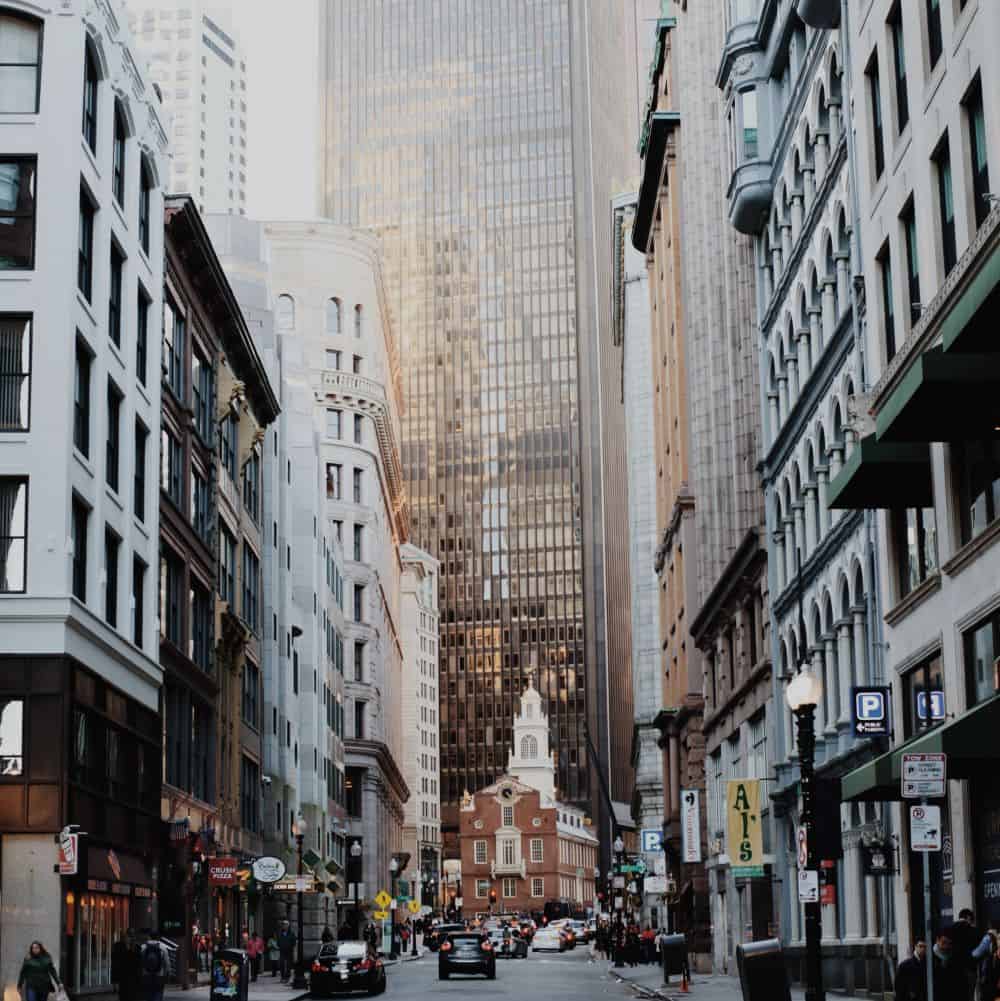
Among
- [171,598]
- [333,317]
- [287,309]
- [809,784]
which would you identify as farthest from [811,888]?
[333,317]

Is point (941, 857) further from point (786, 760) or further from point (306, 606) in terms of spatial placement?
point (306, 606)

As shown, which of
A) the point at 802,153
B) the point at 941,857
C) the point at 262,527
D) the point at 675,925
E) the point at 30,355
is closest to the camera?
the point at 941,857

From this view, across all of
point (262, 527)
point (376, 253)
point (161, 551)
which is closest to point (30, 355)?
point (161, 551)

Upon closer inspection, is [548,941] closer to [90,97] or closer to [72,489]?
[72,489]

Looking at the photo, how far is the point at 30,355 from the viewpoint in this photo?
37375 mm

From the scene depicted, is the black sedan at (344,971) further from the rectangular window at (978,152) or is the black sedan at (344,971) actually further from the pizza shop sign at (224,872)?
the rectangular window at (978,152)

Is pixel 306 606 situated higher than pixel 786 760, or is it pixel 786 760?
pixel 306 606

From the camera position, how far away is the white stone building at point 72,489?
117ft

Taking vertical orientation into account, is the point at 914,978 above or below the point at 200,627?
below

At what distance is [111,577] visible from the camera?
140 feet

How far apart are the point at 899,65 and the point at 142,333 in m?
24.5

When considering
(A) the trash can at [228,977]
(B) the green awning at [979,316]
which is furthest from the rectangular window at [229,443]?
(B) the green awning at [979,316]

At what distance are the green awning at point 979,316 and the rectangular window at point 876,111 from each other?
9.95 m

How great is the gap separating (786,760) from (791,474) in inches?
325
